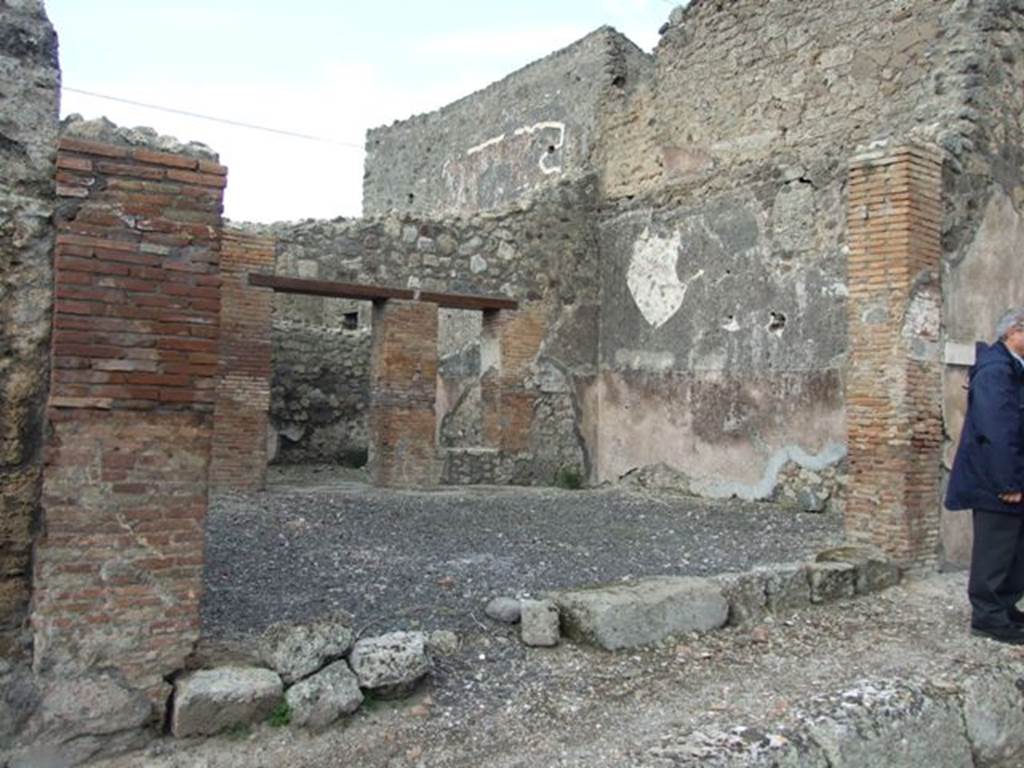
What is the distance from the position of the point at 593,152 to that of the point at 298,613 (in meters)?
9.04

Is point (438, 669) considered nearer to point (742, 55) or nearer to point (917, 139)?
point (917, 139)

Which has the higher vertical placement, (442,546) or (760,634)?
(442,546)

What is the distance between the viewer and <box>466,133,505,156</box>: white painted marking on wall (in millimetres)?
17281

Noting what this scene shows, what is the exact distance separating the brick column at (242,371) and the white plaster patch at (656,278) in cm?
436

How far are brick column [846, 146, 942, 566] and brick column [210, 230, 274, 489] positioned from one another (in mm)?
5541

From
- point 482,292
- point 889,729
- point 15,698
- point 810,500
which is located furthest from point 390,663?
point 482,292

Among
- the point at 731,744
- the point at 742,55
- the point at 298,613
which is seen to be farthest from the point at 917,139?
the point at 298,613

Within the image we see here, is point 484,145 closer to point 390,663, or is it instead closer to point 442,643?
point 442,643

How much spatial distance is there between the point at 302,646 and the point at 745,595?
2.57 metres

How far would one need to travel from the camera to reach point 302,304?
1505cm

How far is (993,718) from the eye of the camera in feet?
13.6

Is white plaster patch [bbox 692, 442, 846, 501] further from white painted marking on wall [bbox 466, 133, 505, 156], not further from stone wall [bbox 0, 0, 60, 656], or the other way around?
white painted marking on wall [bbox 466, 133, 505, 156]

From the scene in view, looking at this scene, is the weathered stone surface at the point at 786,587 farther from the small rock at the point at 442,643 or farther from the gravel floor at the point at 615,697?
the small rock at the point at 442,643

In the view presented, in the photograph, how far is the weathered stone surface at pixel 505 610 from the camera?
14.3 ft
